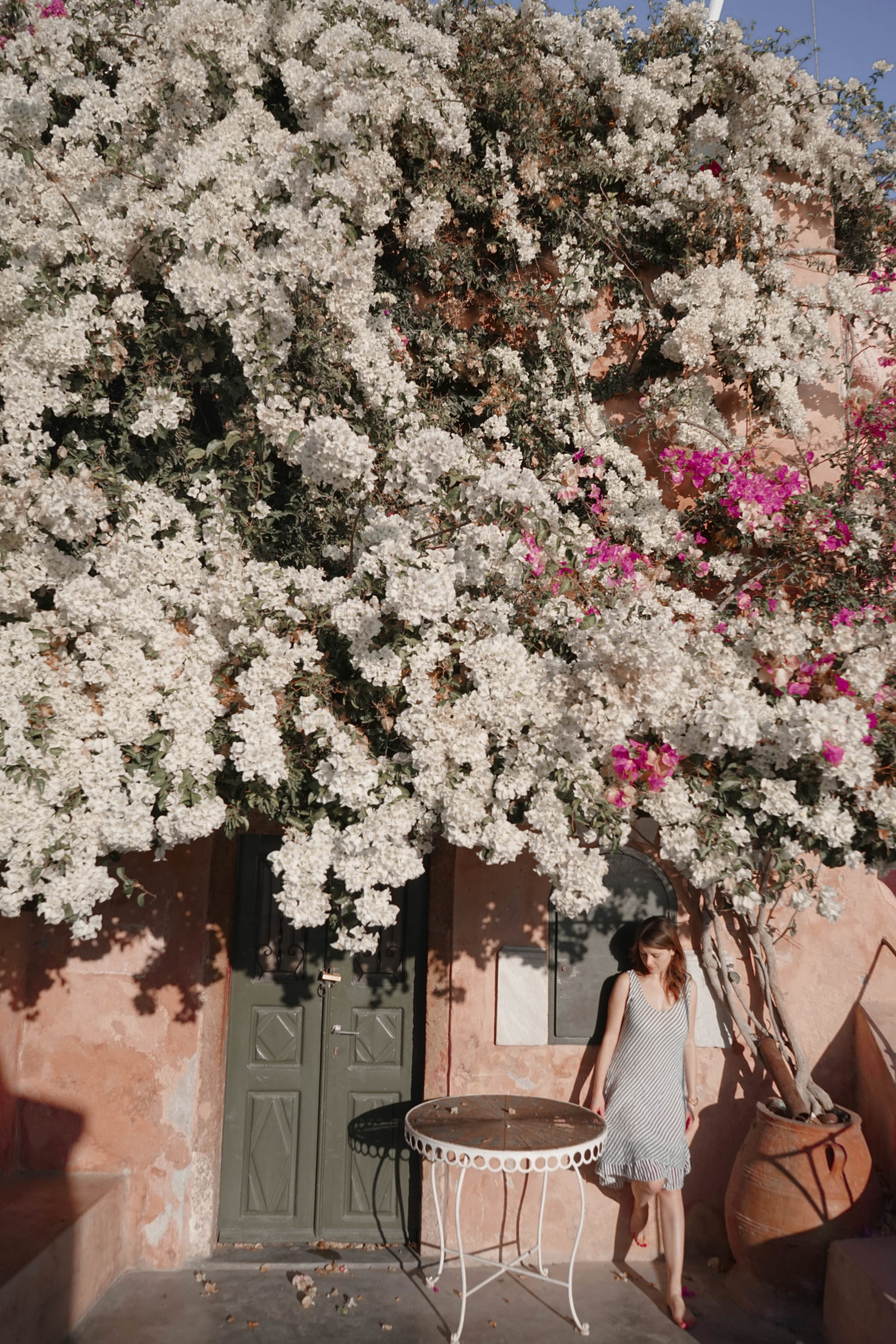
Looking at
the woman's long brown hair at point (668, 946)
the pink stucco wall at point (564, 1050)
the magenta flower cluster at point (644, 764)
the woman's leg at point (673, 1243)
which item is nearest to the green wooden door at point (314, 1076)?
the pink stucco wall at point (564, 1050)

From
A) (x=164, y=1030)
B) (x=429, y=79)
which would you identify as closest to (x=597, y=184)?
(x=429, y=79)

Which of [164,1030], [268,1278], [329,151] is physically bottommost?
[268,1278]

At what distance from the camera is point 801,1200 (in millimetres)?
3818

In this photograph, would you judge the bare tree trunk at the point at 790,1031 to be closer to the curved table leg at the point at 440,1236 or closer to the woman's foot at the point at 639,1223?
the woman's foot at the point at 639,1223

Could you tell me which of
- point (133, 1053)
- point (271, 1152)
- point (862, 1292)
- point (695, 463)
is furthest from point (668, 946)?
point (133, 1053)

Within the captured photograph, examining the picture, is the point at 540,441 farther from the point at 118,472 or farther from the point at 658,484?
the point at 118,472

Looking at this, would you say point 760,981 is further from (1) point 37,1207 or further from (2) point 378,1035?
(1) point 37,1207

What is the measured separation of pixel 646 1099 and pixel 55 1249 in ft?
8.95

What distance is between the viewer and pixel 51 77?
4621 millimetres

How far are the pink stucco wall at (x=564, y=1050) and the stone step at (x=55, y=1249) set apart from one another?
1.57 meters

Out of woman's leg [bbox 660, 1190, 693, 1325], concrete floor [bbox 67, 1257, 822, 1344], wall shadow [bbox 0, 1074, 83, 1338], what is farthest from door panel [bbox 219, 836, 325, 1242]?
woman's leg [bbox 660, 1190, 693, 1325]

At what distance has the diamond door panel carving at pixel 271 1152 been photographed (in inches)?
181

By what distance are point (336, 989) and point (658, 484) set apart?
355cm

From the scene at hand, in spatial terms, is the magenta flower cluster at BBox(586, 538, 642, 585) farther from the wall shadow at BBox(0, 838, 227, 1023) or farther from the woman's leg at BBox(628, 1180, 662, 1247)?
the woman's leg at BBox(628, 1180, 662, 1247)
